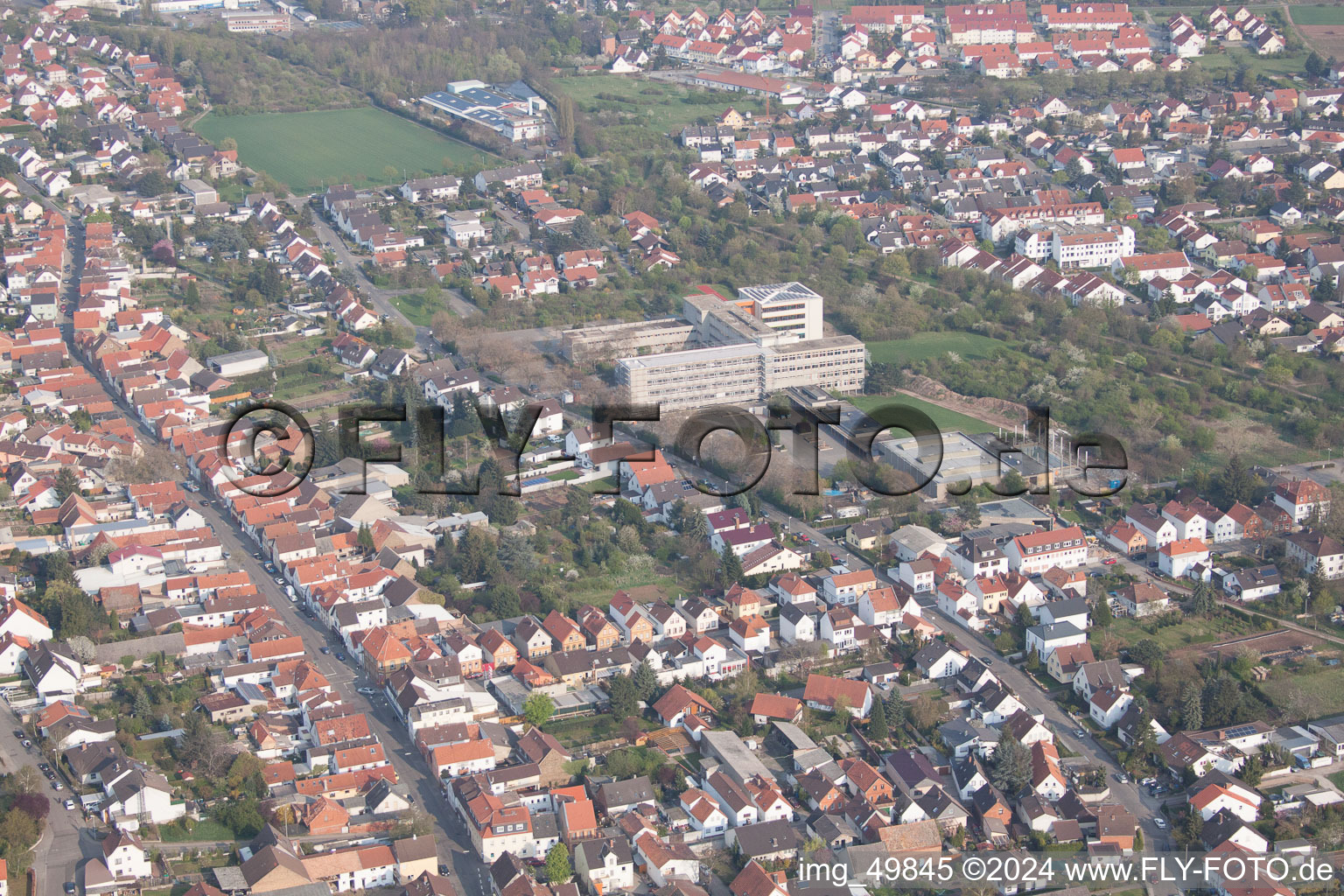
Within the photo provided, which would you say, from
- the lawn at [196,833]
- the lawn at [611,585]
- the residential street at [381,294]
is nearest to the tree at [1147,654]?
the lawn at [611,585]

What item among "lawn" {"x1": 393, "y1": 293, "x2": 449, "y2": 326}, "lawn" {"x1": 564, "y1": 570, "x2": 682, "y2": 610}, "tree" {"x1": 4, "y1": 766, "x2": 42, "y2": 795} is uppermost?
"lawn" {"x1": 393, "y1": 293, "x2": 449, "y2": 326}

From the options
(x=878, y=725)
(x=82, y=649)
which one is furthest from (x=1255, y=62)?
(x=82, y=649)

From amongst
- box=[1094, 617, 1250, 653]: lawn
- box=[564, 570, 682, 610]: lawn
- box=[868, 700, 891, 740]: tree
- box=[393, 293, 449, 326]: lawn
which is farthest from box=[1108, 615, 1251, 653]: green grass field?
box=[393, 293, 449, 326]: lawn

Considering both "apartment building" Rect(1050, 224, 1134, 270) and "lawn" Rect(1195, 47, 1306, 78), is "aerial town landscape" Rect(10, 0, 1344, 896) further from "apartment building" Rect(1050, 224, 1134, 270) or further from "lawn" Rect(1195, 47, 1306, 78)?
"lawn" Rect(1195, 47, 1306, 78)

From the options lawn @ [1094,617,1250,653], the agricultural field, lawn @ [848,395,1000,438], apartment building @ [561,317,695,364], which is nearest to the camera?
lawn @ [1094,617,1250,653]

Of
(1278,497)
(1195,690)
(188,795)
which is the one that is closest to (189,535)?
(188,795)

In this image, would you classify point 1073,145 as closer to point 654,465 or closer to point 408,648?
point 654,465

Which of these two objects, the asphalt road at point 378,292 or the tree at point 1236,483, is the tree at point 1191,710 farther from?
the asphalt road at point 378,292
